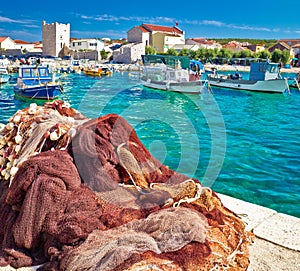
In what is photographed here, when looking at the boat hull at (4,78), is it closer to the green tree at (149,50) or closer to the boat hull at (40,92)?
the boat hull at (40,92)

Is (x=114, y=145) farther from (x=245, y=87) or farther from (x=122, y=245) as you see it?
(x=245, y=87)

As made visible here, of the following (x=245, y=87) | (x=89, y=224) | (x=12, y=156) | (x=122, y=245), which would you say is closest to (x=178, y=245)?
(x=122, y=245)

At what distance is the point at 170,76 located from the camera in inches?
1200

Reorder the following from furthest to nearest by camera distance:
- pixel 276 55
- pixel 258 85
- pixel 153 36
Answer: pixel 153 36 → pixel 276 55 → pixel 258 85

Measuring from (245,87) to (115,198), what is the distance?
30543 mm

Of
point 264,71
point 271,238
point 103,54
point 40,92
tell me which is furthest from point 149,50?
point 271,238

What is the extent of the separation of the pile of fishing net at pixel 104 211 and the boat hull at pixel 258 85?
28945 millimetres

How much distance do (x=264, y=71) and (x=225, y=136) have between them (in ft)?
68.6

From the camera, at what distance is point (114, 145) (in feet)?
11.5

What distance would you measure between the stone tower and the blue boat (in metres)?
57.3

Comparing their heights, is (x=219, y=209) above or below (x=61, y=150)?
below

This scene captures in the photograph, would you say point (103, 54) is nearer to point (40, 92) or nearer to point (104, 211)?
point (40, 92)

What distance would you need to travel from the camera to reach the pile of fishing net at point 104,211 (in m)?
2.54

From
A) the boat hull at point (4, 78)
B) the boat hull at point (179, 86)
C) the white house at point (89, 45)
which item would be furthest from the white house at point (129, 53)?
the boat hull at point (179, 86)
